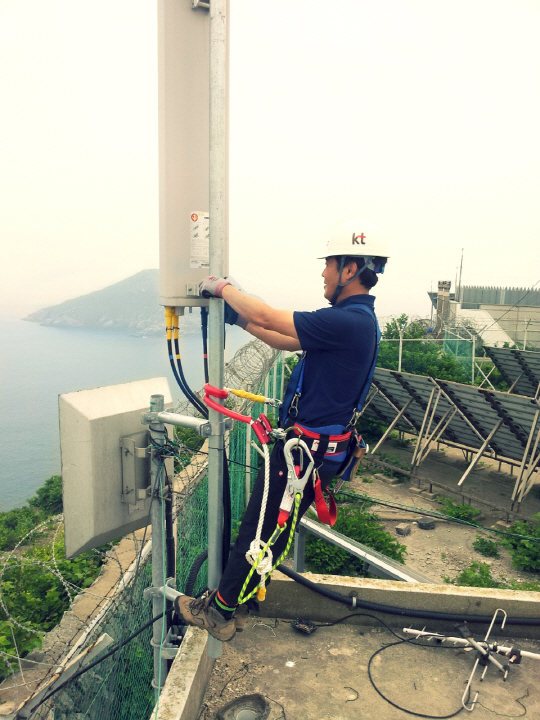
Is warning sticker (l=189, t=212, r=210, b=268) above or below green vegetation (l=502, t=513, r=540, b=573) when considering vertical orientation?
above

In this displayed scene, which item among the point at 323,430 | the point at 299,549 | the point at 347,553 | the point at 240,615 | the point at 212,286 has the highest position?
the point at 212,286

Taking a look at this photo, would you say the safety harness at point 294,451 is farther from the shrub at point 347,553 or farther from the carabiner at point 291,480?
the shrub at point 347,553

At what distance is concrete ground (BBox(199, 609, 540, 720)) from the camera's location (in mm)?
3385

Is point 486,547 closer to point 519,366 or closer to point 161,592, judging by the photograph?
point 161,592

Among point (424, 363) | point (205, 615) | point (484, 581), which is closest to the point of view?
point (205, 615)

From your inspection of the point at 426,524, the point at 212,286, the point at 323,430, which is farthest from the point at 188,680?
the point at 426,524

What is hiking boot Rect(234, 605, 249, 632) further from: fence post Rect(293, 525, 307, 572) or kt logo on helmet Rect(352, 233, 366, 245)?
kt logo on helmet Rect(352, 233, 366, 245)

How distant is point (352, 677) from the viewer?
11.9 ft

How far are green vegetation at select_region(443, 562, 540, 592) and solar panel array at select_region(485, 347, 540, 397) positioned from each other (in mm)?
7277

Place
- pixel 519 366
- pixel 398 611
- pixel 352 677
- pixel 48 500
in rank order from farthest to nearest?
1. pixel 519 366
2. pixel 48 500
3. pixel 398 611
4. pixel 352 677

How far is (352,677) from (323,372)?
1983 millimetres

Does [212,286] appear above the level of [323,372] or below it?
above

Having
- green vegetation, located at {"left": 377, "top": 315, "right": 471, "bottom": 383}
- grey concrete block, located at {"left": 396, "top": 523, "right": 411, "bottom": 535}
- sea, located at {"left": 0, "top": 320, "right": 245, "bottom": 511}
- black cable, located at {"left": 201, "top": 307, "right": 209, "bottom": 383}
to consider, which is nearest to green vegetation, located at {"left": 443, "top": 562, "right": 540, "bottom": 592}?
grey concrete block, located at {"left": 396, "top": 523, "right": 411, "bottom": 535}

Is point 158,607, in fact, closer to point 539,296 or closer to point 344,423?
point 344,423
